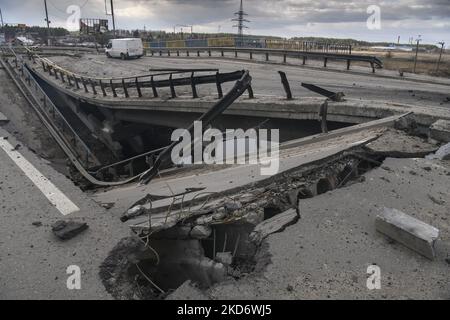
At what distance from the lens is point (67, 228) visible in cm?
446

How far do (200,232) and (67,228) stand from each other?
1607 millimetres

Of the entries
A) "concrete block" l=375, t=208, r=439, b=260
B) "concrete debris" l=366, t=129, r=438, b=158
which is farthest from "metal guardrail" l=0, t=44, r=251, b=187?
"concrete block" l=375, t=208, r=439, b=260

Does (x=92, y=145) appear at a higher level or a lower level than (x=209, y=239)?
lower

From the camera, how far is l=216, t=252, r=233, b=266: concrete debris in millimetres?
4140

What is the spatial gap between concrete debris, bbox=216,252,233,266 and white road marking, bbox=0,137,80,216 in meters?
2.29

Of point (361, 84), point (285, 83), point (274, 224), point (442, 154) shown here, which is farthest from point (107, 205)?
point (361, 84)

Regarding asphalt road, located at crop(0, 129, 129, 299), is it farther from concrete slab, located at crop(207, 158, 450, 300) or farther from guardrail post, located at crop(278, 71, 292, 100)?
guardrail post, located at crop(278, 71, 292, 100)

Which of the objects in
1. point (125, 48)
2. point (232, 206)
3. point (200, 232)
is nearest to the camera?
point (200, 232)

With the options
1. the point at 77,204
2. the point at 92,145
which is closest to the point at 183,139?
the point at 77,204

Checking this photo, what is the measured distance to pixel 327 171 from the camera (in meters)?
5.84

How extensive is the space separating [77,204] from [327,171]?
151 inches

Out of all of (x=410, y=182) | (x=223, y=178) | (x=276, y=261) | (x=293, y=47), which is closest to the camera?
(x=276, y=261)

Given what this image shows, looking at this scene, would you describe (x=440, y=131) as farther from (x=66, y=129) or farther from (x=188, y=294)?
(x=66, y=129)

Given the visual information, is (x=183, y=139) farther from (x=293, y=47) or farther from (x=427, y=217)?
(x=293, y=47)
